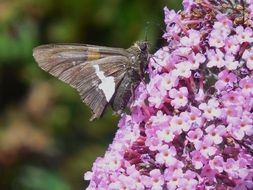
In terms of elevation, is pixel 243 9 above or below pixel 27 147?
above

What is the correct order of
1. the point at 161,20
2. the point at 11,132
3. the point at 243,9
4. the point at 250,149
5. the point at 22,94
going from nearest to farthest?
the point at 250,149
the point at 243,9
the point at 161,20
the point at 11,132
the point at 22,94

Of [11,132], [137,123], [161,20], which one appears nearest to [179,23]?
[137,123]

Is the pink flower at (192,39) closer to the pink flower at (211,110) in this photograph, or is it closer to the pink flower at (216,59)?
the pink flower at (216,59)

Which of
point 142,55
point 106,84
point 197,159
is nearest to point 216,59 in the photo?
point 197,159

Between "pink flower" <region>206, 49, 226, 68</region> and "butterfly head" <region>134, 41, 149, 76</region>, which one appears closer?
"pink flower" <region>206, 49, 226, 68</region>

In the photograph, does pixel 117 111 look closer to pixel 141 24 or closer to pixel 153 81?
pixel 153 81

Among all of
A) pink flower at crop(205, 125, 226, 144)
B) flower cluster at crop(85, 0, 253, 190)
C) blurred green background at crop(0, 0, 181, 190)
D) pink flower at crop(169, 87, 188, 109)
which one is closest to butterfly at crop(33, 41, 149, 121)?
flower cluster at crop(85, 0, 253, 190)

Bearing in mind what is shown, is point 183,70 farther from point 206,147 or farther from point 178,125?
point 206,147

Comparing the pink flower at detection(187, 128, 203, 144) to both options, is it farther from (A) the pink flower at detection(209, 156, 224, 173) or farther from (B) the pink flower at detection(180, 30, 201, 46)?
(B) the pink flower at detection(180, 30, 201, 46)
